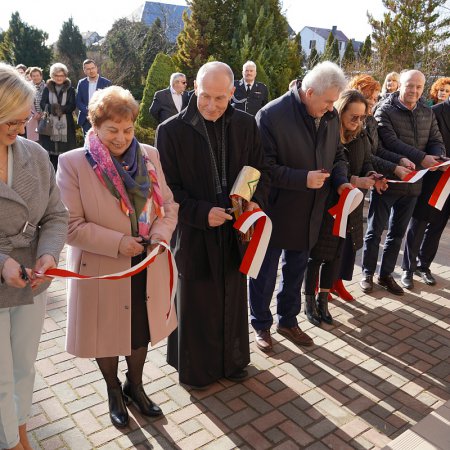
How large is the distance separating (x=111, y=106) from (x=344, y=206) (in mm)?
2160

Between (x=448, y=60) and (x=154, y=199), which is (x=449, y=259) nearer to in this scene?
(x=154, y=199)

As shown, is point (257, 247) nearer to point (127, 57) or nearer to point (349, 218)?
point (349, 218)

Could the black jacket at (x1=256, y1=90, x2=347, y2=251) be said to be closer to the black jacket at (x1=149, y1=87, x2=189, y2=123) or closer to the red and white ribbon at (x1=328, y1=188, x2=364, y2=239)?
the red and white ribbon at (x1=328, y1=188, x2=364, y2=239)

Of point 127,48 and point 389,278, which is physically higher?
point 127,48

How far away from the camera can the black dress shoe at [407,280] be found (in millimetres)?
5246

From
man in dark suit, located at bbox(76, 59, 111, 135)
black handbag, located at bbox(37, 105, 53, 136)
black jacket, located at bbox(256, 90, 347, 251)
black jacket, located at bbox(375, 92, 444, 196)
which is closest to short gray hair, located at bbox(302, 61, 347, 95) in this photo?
black jacket, located at bbox(256, 90, 347, 251)

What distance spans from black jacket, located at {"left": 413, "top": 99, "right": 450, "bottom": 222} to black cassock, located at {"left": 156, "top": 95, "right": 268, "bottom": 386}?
2.72m

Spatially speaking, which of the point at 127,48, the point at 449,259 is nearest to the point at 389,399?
the point at 449,259

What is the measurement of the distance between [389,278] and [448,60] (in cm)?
1685

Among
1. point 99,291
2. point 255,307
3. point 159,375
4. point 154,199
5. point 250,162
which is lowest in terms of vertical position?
point 159,375

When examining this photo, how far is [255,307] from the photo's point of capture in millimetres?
3904

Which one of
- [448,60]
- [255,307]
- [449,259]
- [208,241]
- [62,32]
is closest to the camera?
[208,241]

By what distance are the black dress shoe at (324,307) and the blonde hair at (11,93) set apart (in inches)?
128

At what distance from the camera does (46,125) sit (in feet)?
27.8
